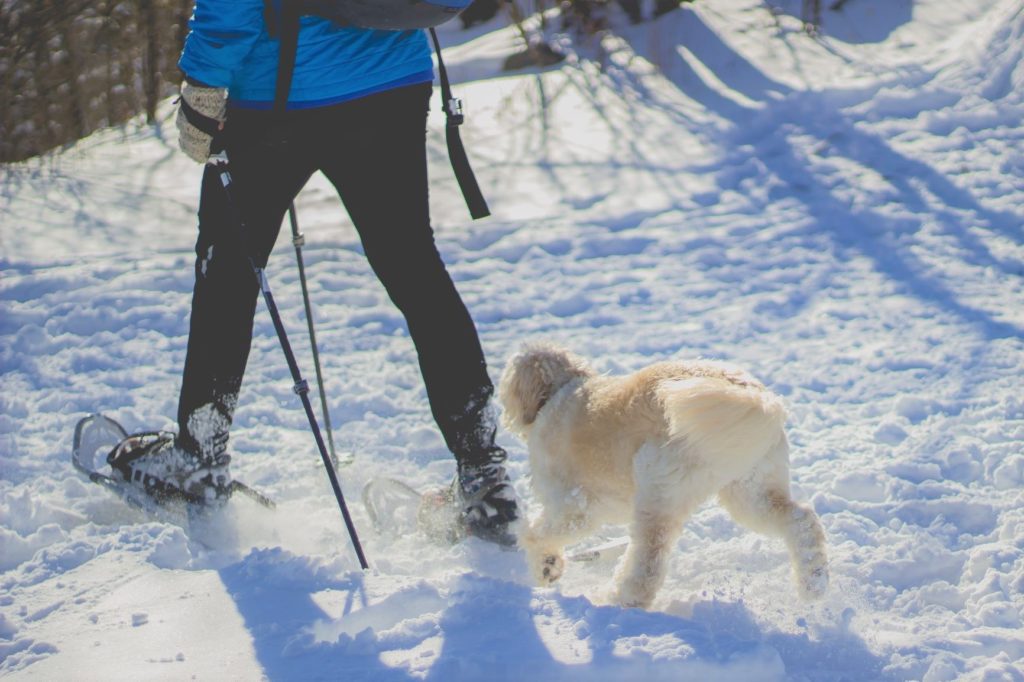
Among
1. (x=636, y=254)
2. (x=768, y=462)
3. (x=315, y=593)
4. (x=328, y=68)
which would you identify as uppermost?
(x=328, y=68)

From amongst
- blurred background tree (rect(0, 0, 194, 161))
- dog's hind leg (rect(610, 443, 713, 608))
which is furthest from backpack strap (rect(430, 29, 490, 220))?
blurred background tree (rect(0, 0, 194, 161))

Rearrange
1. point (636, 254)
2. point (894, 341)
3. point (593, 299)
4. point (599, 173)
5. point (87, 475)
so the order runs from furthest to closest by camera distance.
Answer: point (599, 173) → point (636, 254) → point (593, 299) → point (894, 341) → point (87, 475)

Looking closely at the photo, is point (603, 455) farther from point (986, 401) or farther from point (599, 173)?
point (599, 173)

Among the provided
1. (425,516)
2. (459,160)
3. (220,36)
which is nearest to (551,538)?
(425,516)

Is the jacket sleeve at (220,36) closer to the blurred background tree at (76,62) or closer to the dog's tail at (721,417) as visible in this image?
the dog's tail at (721,417)

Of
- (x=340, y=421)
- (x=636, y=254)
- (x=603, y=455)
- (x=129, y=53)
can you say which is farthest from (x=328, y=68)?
(x=129, y=53)

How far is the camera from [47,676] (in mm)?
2580

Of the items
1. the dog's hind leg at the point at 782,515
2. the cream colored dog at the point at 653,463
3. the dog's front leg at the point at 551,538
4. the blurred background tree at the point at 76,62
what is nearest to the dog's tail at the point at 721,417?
the cream colored dog at the point at 653,463

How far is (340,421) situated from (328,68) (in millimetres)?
2135

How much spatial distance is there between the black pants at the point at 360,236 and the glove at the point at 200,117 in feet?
0.21

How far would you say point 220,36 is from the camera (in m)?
2.97

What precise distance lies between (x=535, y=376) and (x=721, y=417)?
2.85 ft

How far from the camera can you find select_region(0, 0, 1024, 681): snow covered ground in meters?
2.73

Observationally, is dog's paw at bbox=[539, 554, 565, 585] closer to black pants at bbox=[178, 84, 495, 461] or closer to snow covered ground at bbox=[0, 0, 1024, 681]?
snow covered ground at bbox=[0, 0, 1024, 681]
